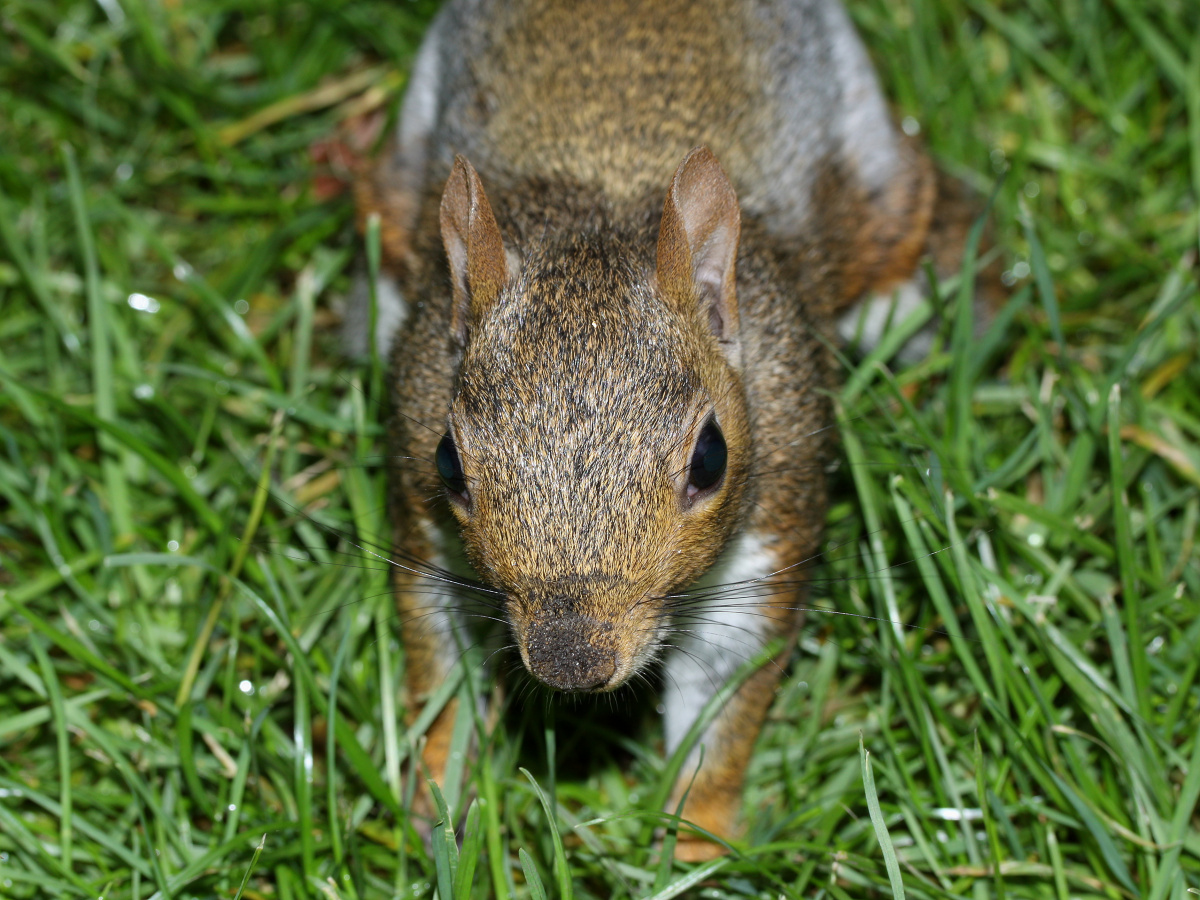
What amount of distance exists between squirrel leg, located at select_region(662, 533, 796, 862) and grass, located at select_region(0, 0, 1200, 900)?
0.15 meters

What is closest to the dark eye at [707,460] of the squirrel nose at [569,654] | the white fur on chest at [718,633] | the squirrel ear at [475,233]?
the white fur on chest at [718,633]

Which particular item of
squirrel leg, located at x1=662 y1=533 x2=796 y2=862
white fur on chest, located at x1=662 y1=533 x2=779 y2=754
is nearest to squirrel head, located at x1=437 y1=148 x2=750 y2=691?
white fur on chest, located at x1=662 y1=533 x2=779 y2=754

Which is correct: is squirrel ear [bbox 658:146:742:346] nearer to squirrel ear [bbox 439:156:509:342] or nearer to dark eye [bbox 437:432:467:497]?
squirrel ear [bbox 439:156:509:342]

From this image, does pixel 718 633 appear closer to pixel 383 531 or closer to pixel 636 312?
pixel 636 312

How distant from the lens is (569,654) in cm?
294

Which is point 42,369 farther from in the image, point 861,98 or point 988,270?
point 988,270

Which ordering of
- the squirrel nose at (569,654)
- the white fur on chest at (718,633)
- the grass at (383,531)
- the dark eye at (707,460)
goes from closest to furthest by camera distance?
the squirrel nose at (569,654)
the dark eye at (707,460)
the white fur on chest at (718,633)
the grass at (383,531)

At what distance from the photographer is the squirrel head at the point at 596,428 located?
297 cm

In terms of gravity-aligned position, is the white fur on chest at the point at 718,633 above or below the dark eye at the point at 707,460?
below

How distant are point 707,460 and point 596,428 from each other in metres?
0.31

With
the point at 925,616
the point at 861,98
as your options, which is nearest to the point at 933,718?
the point at 925,616

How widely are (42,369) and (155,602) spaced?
1310 mm

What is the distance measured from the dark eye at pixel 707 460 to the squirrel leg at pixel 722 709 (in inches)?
26.0

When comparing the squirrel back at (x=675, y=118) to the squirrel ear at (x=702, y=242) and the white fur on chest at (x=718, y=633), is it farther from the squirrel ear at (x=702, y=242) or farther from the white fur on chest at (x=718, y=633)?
the white fur on chest at (x=718, y=633)
